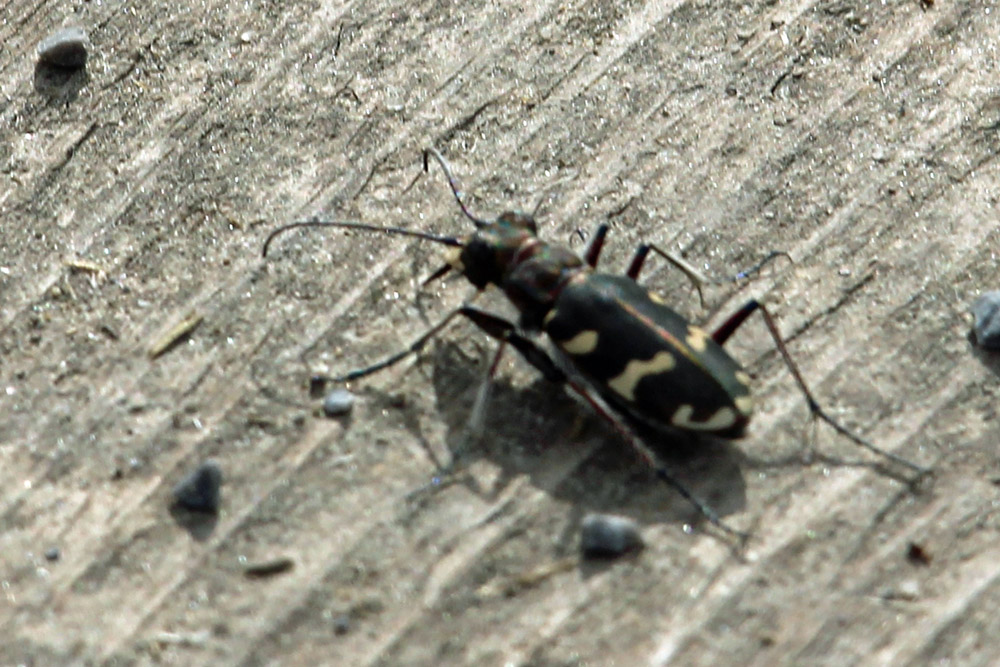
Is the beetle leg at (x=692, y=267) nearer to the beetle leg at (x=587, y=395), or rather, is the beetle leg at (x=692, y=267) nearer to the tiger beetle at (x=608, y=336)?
the tiger beetle at (x=608, y=336)

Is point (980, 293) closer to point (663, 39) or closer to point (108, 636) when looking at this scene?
point (663, 39)

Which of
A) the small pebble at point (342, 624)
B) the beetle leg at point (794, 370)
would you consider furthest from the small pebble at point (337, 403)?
the beetle leg at point (794, 370)

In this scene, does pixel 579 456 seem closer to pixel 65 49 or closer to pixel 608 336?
pixel 608 336

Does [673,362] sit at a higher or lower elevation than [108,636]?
lower

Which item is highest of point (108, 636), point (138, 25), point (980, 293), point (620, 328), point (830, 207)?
point (138, 25)

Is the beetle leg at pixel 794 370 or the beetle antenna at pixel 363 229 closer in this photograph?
the beetle leg at pixel 794 370

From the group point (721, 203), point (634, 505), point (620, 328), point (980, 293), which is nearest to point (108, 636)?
point (634, 505)

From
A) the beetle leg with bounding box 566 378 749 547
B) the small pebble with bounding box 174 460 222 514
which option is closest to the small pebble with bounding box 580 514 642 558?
the beetle leg with bounding box 566 378 749 547
